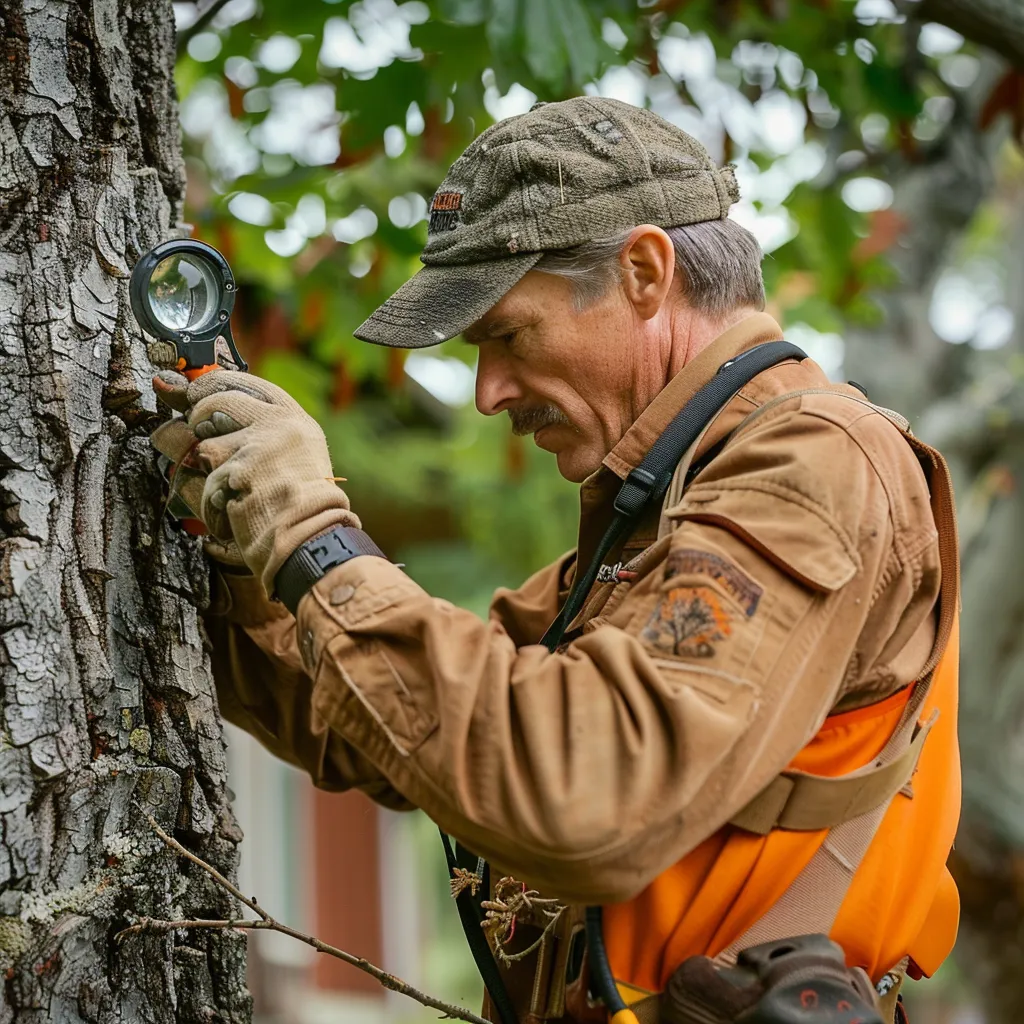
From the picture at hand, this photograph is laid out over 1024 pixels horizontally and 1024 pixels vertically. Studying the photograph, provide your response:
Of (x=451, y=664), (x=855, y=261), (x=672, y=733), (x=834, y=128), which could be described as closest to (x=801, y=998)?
(x=672, y=733)

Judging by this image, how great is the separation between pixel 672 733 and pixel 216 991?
1014 millimetres

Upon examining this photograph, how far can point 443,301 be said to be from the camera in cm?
224

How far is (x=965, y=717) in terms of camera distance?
6.42 m

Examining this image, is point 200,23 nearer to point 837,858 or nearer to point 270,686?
point 270,686

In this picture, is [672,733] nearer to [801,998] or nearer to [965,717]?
[801,998]

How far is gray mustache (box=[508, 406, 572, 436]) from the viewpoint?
2.36m

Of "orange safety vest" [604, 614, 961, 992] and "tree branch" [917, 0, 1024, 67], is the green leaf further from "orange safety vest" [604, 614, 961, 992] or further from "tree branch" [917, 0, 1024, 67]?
"orange safety vest" [604, 614, 961, 992]

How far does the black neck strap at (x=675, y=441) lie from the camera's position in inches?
84.2

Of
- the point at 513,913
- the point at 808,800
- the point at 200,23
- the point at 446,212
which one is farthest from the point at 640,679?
the point at 200,23

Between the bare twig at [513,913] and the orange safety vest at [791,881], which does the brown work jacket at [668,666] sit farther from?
the bare twig at [513,913]

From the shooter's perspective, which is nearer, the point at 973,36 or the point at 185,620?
the point at 185,620

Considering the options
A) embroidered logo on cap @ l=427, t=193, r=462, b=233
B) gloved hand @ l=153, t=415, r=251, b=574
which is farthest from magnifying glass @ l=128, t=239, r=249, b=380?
embroidered logo on cap @ l=427, t=193, r=462, b=233

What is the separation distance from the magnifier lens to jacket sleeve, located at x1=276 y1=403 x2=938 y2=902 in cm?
56

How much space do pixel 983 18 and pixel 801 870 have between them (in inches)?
112
